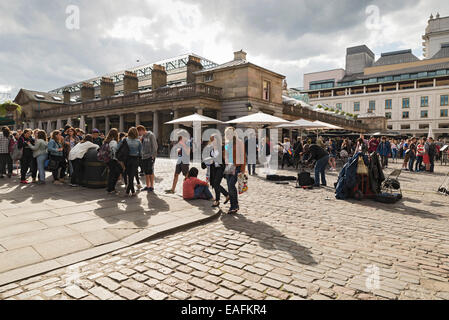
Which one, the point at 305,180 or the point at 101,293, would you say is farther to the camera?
the point at 305,180

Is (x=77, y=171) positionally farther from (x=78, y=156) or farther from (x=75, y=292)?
(x=75, y=292)

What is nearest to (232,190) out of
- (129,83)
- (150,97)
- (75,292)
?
(75,292)

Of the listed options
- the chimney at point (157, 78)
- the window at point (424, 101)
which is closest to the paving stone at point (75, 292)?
the chimney at point (157, 78)

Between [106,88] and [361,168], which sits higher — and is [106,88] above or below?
above

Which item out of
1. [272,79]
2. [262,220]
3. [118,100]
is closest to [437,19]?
[272,79]

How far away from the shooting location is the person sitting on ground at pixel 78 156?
28.3 feet

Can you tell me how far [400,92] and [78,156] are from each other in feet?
276

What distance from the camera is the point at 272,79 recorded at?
95.1 ft

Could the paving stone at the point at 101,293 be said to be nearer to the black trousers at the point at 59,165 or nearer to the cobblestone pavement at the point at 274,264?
the cobblestone pavement at the point at 274,264

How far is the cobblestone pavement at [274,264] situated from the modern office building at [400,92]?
7365 centimetres

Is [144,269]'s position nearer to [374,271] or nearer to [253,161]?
[374,271]

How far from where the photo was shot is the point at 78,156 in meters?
8.63

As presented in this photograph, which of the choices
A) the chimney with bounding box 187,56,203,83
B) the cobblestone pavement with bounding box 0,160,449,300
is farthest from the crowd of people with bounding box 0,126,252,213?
the chimney with bounding box 187,56,203,83

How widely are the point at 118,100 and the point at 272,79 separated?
59.1ft
